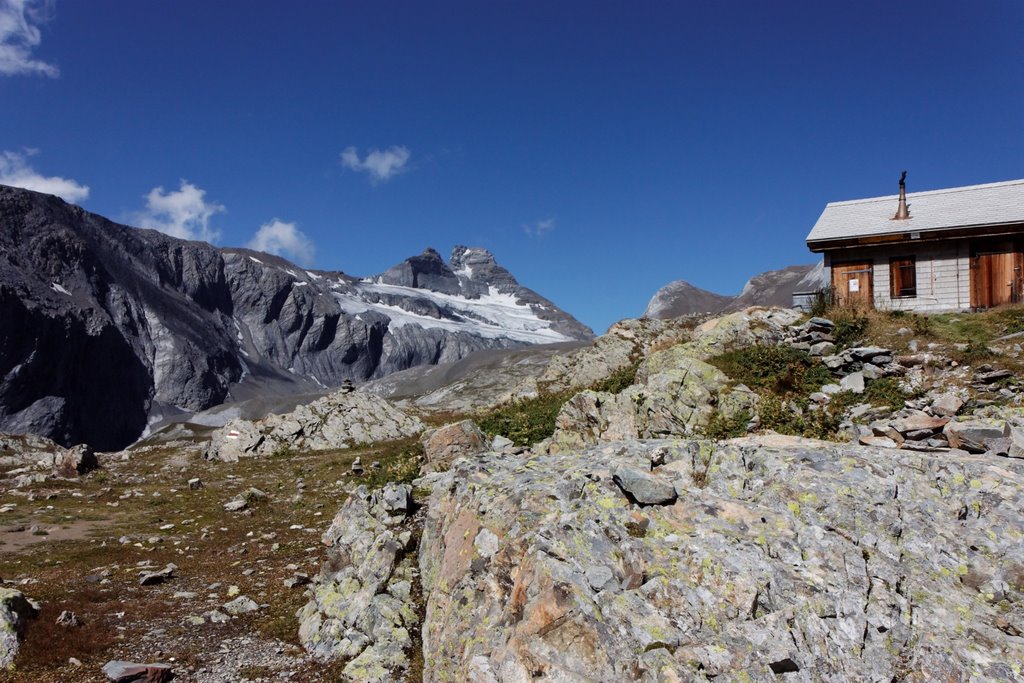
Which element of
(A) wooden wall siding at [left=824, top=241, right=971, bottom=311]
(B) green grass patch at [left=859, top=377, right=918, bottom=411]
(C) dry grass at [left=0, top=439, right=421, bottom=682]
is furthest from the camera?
(A) wooden wall siding at [left=824, top=241, right=971, bottom=311]

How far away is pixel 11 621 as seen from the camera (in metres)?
10.8

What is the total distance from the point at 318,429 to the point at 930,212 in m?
40.6

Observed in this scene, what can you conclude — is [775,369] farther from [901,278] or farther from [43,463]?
[43,463]

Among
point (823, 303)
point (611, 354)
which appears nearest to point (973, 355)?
point (823, 303)

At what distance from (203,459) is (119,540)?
771 inches

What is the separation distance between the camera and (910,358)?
18.7 metres

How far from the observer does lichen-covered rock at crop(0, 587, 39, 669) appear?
1032 cm

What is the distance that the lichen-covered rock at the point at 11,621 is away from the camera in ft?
33.9

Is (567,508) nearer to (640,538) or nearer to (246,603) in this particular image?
(640,538)

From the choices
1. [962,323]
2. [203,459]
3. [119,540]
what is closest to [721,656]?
[119,540]

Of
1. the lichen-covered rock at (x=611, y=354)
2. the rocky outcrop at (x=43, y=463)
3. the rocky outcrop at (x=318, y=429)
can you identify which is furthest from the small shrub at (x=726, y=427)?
the rocky outcrop at (x=43, y=463)

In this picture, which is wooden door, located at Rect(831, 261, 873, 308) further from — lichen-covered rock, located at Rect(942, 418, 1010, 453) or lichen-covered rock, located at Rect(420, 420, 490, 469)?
lichen-covered rock, located at Rect(942, 418, 1010, 453)

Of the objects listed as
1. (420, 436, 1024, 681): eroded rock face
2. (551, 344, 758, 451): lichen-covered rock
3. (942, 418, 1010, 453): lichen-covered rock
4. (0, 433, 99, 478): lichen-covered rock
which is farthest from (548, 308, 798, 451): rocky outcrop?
(0, 433, 99, 478): lichen-covered rock

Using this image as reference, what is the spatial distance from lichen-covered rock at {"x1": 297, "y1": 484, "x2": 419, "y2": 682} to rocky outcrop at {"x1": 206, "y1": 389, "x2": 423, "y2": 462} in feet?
85.0
